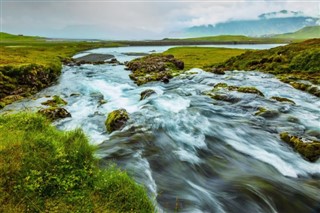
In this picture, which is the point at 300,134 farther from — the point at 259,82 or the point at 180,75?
the point at 180,75

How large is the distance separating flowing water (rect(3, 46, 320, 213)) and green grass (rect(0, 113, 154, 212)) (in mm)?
1972

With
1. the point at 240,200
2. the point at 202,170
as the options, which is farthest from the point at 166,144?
the point at 240,200

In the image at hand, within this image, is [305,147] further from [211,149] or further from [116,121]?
[116,121]

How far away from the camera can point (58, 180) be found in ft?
25.5

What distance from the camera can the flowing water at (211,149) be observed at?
11141 mm

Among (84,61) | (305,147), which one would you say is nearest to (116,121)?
(305,147)

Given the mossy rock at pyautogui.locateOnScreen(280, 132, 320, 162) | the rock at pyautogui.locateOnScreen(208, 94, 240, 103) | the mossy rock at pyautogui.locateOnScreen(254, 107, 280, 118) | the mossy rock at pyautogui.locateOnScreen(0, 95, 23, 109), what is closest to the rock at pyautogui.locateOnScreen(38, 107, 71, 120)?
the mossy rock at pyautogui.locateOnScreen(0, 95, 23, 109)

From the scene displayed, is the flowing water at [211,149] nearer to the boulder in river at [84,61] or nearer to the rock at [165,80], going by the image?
the rock at [165,80]

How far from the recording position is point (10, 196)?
7098 millimetres

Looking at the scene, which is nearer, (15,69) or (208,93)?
(208,93)

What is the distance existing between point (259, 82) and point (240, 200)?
31114mm

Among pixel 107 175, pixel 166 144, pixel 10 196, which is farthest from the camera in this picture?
pixel 166 144

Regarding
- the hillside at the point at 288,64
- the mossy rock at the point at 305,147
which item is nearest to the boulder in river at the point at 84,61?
the hillside at the point at 288,64

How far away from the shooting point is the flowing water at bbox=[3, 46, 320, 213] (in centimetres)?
1114
